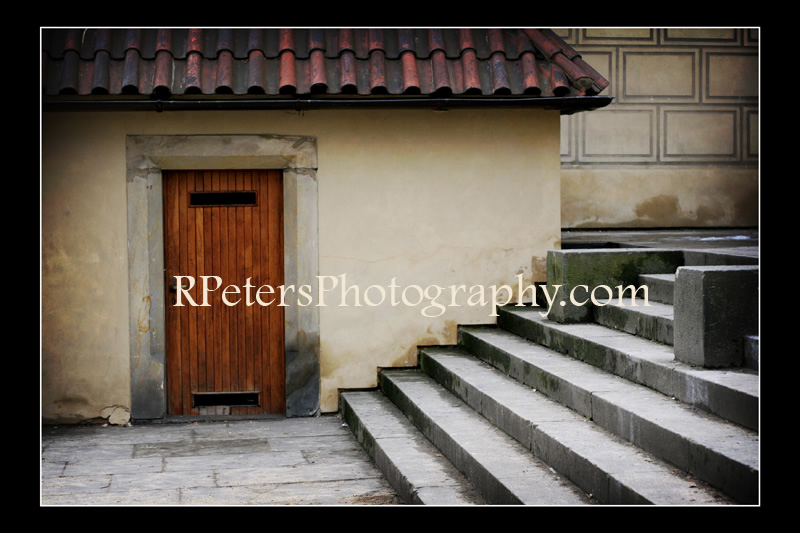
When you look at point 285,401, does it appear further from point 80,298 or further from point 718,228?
point 718,228

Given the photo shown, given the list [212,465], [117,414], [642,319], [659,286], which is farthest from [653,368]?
[117,414]

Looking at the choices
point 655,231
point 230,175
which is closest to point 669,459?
point 230,175

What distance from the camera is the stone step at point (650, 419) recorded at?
424 centimetres

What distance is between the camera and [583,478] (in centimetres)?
489

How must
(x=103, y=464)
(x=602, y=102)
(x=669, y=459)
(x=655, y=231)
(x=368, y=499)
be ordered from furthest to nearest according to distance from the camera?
(x=655, y=231), (x=602, y=102), (x=103, y=464), (x=368, y=499), (x=669, y=459)

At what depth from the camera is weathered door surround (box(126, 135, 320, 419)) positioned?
858cm

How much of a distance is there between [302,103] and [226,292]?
204 cm

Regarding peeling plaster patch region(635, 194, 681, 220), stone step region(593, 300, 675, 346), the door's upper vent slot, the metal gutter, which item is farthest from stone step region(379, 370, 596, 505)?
peeling plaster patch region(635, 194, 681, 220)

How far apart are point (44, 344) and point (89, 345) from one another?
0.41 meters

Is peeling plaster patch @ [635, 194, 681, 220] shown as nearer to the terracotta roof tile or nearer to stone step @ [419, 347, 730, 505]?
the terracotta roof tile

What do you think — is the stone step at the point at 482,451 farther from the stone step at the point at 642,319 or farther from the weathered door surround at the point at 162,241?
the stone step at the point at 642,319

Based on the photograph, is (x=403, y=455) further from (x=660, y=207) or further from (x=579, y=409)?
(x=660, y=207)

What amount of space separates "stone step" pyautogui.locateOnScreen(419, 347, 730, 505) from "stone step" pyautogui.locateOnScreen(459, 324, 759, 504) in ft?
0.20

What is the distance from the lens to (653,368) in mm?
5715
